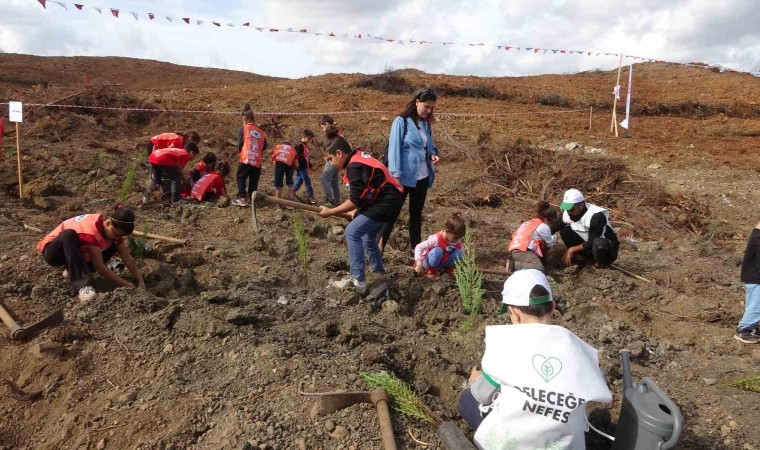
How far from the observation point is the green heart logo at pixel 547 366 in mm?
2166

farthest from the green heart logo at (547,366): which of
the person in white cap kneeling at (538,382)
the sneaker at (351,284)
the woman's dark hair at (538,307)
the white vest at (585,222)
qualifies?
the white vest at (585,222)

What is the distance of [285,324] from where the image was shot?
13.4 feet

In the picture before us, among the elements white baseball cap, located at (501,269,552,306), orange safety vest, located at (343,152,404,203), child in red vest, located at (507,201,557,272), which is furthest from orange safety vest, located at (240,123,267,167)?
white baseball cap, located at (501,269,552,306)

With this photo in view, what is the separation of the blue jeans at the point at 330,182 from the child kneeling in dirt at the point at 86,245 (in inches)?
146

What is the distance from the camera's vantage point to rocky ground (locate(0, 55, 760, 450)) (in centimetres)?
297

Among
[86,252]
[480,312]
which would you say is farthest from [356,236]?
[86,252]

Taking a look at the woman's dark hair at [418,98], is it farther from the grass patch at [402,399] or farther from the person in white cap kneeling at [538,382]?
the person in white cap kneeling at [538,382]

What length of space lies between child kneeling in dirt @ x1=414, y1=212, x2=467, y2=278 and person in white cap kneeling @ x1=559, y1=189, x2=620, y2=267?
1.40 m

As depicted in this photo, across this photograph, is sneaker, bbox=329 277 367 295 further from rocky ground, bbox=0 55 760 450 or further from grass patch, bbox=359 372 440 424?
grass patch, bbox=359 372 440 424

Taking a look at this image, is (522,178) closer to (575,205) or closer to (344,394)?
(575,205)

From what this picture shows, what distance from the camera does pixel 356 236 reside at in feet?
14.8

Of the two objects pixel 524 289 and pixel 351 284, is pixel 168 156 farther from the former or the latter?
pixel 524 289

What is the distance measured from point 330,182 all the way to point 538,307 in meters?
5.75

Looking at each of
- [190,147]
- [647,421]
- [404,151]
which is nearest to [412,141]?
[404,151]
